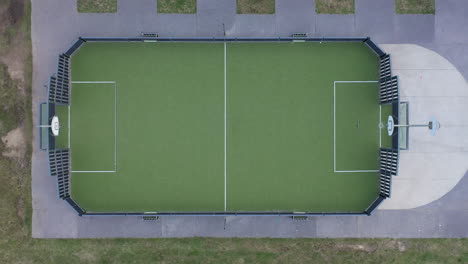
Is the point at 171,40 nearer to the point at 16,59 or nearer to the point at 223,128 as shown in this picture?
the point at 223,128

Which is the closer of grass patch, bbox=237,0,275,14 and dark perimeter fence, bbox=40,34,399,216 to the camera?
dark perimeter fence, bbox=40,34,399,216

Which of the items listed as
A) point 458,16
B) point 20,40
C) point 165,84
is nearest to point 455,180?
point 458,16

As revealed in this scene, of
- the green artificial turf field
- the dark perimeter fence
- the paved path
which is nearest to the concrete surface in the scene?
the paved path

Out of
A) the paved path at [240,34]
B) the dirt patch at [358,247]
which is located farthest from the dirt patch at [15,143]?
the dirt patch at [358,247]

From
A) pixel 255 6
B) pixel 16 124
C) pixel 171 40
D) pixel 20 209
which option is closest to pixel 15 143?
pixel 16 124

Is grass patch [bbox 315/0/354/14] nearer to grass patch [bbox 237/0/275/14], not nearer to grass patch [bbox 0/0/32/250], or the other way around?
grass patch [bbox 237/0/275/14]

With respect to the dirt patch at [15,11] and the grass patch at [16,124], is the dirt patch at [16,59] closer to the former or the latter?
the grass patch at [16,124]
